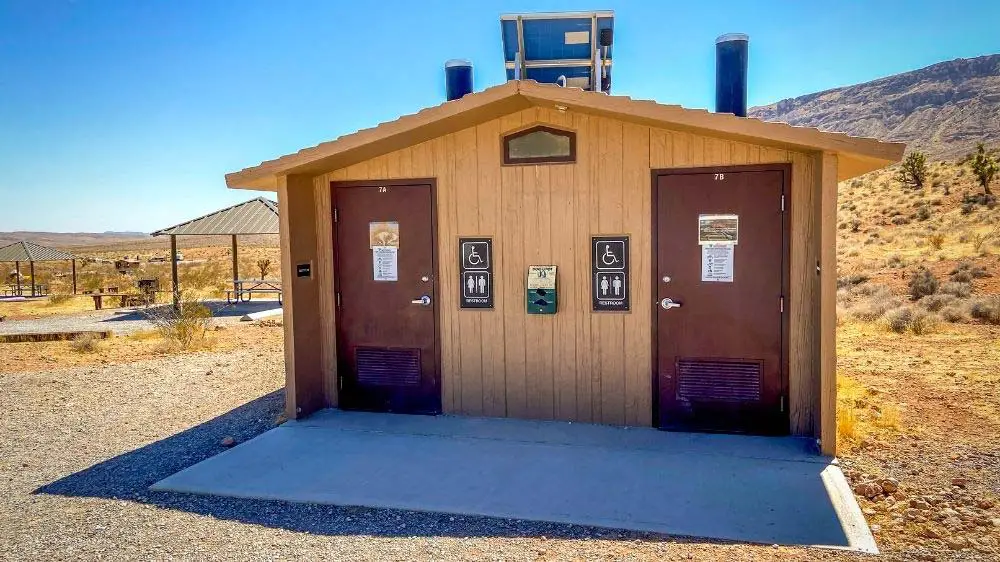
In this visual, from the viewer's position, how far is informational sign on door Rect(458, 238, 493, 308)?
7000 mm

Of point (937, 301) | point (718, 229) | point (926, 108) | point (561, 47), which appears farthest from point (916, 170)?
point (926, 108)

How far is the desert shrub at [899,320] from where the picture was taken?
1277cm

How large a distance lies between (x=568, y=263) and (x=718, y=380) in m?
1.67

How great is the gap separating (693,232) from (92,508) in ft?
16.7

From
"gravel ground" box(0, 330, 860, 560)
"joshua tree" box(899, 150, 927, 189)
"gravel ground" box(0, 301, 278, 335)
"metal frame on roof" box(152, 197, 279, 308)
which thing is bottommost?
"gravel ground" box(0, 330, 860, 560)

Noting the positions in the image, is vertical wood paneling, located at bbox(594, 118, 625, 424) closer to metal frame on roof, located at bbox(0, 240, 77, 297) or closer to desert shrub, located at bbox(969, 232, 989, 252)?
desert shrub, located at bbox(969, 232, 989, 252)

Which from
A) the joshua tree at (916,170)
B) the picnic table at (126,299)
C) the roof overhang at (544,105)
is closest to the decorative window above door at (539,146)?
the roof overhang at (544,105)

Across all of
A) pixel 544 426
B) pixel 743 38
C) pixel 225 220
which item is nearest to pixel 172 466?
pixel 544 426

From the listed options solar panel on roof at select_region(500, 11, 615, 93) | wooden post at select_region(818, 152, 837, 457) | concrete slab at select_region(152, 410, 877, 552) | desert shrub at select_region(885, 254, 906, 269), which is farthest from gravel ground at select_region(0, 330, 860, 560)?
desert shrub at select_region(885, 254, 906, 269)

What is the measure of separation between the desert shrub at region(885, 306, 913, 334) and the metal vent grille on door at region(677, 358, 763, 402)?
7.90 metres

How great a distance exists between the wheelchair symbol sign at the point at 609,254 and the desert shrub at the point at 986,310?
32.0 feet

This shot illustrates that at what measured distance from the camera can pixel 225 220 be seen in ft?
63.4

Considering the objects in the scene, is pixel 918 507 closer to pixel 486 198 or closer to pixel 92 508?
pixel 486 198

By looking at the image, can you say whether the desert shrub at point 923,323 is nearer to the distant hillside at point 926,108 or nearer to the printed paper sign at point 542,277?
the printed paper sign at point 542,277
